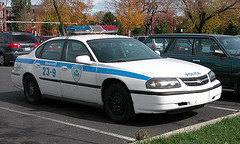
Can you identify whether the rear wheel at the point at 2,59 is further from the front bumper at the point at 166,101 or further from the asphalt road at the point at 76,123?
the front bumper at the point at 166,101

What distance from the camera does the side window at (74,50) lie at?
6.68 meters

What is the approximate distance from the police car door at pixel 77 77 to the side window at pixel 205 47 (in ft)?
11.0

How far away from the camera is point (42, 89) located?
7.43m

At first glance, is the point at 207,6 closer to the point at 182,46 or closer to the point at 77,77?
the point at 182,46

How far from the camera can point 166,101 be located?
17.6ft

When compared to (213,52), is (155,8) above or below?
above

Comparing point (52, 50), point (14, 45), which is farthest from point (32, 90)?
point (14, 45)

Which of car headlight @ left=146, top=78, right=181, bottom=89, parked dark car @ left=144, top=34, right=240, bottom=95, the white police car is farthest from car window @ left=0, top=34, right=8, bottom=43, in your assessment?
car headlight @ left=146, top=78, right=181, bottom=89

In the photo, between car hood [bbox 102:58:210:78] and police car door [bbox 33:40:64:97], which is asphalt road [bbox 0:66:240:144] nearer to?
police car door [bbox 33:40:64:97]

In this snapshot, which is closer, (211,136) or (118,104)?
(211,136)

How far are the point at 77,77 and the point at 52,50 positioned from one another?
4.19 feet

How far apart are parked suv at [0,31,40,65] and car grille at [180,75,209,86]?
13.6 metres

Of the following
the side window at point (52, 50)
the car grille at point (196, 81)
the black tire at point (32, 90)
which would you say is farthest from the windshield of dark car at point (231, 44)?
the black tire at point (32, 90)

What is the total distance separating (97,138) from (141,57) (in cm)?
214
